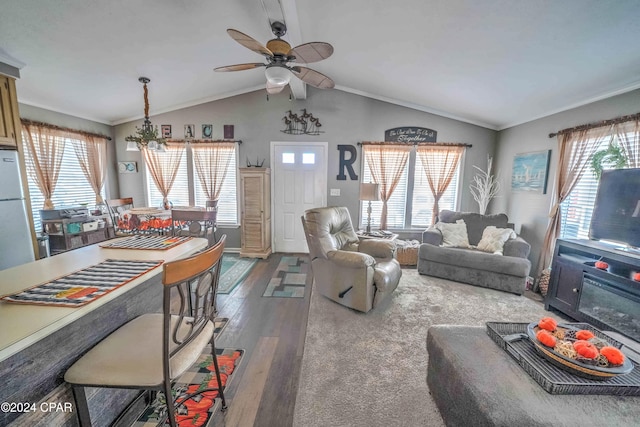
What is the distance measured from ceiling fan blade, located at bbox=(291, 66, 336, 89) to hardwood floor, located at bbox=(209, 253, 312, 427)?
2.40 metres

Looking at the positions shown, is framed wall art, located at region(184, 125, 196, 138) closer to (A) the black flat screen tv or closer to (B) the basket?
(B) the basket

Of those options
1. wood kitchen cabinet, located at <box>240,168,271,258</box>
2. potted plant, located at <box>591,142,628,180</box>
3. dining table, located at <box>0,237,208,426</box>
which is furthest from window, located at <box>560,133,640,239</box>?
dining table, located at <box>0,237,208,426</box>

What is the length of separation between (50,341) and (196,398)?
96 cm

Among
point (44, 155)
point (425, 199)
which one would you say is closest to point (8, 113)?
point (44, 155)

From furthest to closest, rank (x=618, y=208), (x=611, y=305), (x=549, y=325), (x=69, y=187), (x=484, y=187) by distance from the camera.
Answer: (x=484, y=187) → (x=69, y=187) → (x=618, y=208) → (x=611, y=305) → (x=549, y=325)

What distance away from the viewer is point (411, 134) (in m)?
4.64

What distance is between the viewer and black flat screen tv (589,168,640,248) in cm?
223

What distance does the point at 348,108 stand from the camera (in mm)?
4629

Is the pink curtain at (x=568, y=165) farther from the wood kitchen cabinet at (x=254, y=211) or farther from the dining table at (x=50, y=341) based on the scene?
the dining table at (x=50, y=341)

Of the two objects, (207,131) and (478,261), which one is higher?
(207,131)

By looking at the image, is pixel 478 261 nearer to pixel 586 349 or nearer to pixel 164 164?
pixel 586 349

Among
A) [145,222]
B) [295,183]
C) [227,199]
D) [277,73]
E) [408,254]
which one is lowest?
[408,254]

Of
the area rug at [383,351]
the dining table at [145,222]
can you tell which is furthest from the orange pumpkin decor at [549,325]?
the dining table at [145,222]

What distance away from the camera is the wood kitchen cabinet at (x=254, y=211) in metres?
4.36
